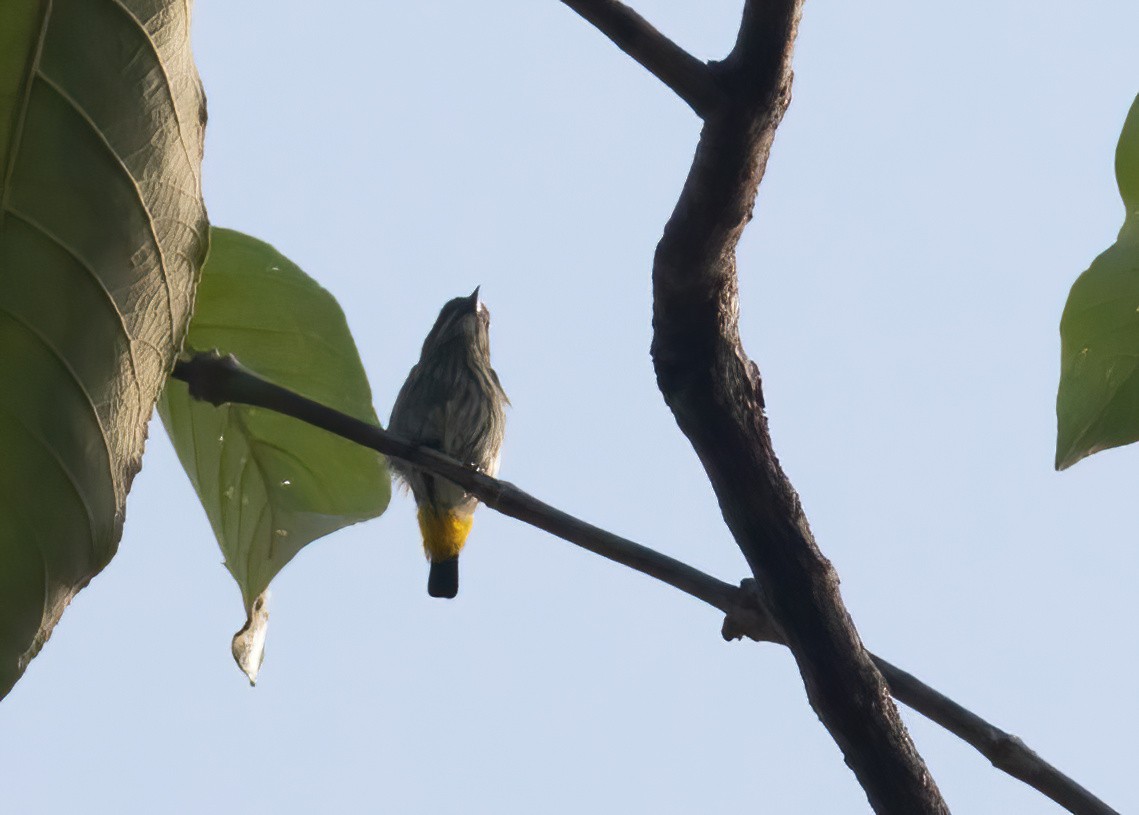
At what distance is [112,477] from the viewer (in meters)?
0.67

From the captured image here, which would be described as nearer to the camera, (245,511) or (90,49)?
(90,49)

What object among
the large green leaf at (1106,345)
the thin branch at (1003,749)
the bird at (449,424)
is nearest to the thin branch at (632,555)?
the thin branch at (1003,749)

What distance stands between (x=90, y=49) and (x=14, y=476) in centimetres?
23

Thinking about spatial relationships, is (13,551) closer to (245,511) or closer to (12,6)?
(12,6)

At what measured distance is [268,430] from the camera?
1.82m

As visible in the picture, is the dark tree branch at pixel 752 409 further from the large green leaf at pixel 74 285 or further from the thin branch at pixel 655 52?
the large green leaf at pixel 74 285

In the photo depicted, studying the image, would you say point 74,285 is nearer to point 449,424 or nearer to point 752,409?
point 752,409

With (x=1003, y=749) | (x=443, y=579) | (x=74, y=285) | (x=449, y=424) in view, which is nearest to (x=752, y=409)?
(x=1003, y=749)

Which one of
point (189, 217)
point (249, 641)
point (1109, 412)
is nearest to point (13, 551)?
point (189, 217)

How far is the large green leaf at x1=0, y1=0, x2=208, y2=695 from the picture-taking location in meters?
0.65

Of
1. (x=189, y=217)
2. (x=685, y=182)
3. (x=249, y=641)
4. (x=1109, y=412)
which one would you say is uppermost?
(x=685, y=182)

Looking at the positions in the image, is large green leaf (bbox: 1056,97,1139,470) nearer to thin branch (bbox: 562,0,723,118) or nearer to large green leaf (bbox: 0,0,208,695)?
thin branch (bbox: 562,0,723,118)

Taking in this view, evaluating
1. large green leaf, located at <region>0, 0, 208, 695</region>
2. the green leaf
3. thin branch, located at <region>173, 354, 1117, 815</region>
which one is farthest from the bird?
large green leaf, located at <region>0, 0, 208, 695</region>

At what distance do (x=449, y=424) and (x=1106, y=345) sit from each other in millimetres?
5114
